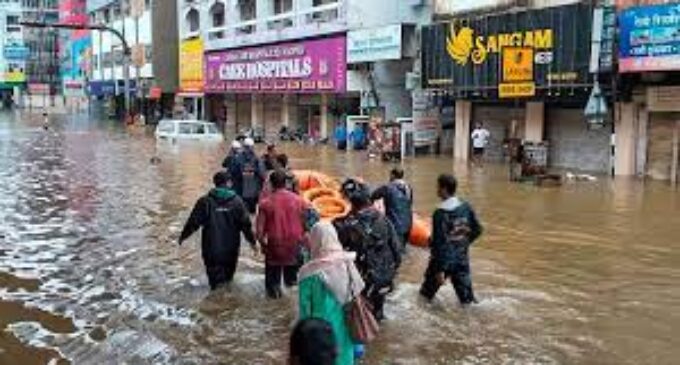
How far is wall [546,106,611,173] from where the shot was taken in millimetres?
26344

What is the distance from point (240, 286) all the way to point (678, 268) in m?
5.75

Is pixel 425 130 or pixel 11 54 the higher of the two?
pixel 11 54

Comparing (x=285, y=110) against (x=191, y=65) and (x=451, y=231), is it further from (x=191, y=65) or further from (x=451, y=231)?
(x=451, y=231)

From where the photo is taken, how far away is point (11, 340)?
28.9ft

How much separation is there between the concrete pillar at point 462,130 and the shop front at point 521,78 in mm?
34

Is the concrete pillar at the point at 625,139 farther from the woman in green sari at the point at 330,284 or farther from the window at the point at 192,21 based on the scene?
the window at the point at 192,21

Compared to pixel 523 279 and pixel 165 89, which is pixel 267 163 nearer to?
pixel 523 279

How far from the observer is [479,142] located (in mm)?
29172

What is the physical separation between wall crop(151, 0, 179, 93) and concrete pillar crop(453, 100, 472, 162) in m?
34.3

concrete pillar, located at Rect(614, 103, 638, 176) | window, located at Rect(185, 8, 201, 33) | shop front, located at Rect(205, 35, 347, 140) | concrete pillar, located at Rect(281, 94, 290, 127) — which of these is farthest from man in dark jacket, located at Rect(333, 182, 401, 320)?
window, located at Rect(185, 8, 201, 33)

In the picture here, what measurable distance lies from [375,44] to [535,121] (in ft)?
28.9

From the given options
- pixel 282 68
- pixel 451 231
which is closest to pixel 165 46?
pixel 282 68

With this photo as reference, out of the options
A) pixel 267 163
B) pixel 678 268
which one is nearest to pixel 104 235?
pixel 267 163

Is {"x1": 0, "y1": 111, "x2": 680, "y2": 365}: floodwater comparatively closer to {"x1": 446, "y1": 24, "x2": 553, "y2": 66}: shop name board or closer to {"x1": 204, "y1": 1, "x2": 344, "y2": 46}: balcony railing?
{"x1": 446, "y1": 24, "x2": 553, "y2": 66}: shop name board
